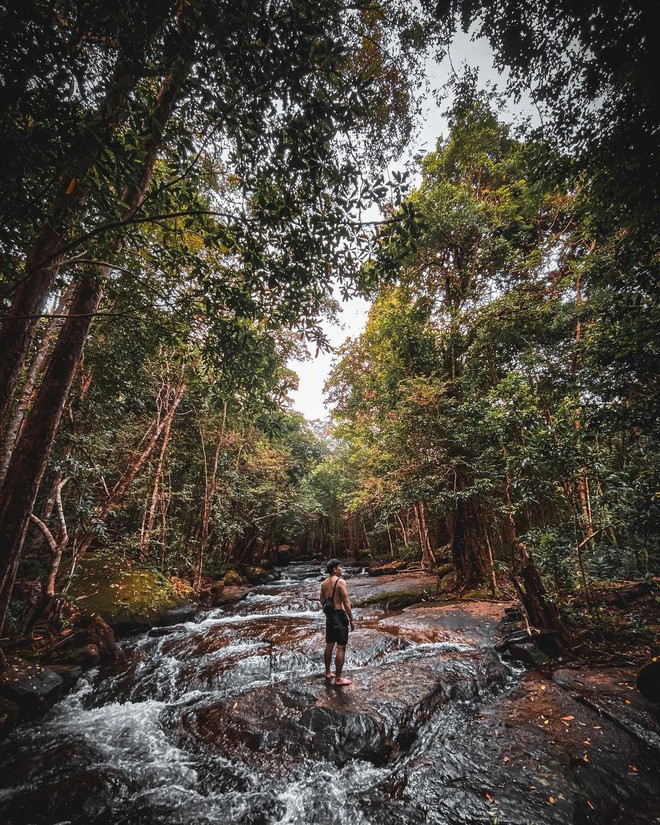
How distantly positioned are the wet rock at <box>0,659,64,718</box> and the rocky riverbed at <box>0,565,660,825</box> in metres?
0.22

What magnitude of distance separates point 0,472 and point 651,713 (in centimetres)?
1026

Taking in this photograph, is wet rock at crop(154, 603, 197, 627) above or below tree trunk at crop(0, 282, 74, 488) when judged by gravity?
below

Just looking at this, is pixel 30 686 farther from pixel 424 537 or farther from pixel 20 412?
pixel 424 537

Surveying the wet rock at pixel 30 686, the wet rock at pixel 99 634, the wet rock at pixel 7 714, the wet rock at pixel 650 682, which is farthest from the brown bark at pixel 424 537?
the wet rock at pixel 7 714

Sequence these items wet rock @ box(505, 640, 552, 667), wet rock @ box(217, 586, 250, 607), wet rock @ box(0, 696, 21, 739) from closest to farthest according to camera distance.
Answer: wet rock @ box(0, 696, 21, 739), wet rock @ box(505, 640, 552, 667), wet rock @ box(217, 586, 250, 607)

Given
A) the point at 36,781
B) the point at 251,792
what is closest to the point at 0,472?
Answer: the point at 36,781

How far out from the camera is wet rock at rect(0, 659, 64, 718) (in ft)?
15.5

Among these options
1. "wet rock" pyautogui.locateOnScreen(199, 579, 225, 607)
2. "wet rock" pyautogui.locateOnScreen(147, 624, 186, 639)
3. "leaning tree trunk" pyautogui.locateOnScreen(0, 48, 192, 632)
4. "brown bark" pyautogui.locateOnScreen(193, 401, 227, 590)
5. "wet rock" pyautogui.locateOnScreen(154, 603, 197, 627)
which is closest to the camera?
"leaning tree trunk" pyautogui.locateOnScreen(0, 48, 192, 632)

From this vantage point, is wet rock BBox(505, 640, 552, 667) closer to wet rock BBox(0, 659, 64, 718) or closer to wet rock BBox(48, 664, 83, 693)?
wet rock BBox(0, 659, 64, 718)

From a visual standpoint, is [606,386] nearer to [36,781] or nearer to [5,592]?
[5,592]

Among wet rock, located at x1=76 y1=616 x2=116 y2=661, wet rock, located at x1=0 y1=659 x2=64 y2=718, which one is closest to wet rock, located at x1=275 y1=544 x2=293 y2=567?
wet rock, located at x1=76 y1=616 x2=116 y2=661

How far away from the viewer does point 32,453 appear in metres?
3.71

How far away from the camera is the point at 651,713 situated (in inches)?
149

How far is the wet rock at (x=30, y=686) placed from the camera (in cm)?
473
